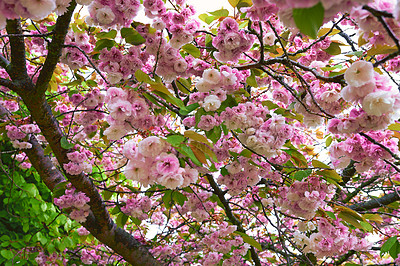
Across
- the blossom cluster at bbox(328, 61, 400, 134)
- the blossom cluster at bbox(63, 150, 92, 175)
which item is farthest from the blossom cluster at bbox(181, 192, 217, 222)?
the blossom cluster at bbox(328, 61, 400, 134)

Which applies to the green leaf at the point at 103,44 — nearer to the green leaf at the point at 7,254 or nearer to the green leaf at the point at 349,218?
the green leaf at the point at 349,218

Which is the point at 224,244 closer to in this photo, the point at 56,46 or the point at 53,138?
the point at 53,138

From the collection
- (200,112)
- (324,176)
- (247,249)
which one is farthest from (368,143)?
(247,249)

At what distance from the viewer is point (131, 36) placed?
149 cm

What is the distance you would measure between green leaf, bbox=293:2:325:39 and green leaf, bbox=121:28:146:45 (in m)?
1.15

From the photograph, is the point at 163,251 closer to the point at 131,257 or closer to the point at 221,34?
the point at 131,257

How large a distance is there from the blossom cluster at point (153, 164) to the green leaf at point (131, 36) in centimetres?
Result: 74

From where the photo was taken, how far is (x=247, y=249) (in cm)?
256

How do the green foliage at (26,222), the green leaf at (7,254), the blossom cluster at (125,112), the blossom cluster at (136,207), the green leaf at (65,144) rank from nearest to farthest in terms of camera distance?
the blossom cluster at (125,112), the green leaf at (65,144), the blossom cluster at (136,207), the green leaf at (7,254), the green foliage at (26,222)

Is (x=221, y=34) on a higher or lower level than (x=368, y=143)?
higher

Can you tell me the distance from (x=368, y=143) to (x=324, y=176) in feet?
0.98

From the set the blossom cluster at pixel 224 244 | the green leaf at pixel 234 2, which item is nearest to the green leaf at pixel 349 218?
the blossom cluster at pixel 224 244

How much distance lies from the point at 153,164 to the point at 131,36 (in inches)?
31.7

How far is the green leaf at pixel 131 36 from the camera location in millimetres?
1462
